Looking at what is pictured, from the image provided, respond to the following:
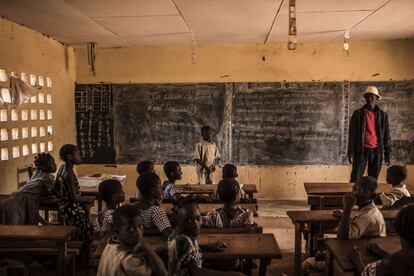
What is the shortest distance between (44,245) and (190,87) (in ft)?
12.4

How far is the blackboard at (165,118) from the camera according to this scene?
633cm

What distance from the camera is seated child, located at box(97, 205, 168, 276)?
170 cm

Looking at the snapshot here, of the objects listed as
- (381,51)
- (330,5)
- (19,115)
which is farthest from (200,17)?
(381,51)

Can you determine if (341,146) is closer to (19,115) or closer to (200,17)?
(200,17)

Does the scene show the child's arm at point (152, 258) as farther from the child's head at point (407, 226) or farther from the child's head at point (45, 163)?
the child's head at point (45, 163)

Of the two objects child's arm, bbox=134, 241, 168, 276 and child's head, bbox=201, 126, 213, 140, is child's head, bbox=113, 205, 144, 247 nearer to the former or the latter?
child's arm, bbox=134, 241, 168, 276

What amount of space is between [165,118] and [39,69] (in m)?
1.95

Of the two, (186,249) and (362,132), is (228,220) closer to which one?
(186,249)

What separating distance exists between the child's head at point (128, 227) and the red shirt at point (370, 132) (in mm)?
4135

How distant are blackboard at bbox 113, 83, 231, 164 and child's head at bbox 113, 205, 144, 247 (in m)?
4.60

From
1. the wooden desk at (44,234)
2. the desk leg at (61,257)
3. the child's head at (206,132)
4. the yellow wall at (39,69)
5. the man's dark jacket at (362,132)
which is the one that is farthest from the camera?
the child's head at (206,132)

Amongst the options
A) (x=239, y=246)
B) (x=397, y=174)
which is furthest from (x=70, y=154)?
(x=397, y=174)

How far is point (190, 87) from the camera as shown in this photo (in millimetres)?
6332

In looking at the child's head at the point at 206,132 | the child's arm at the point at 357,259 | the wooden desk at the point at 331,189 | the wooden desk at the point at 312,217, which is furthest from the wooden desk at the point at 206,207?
the child's head at the point at 206,132
